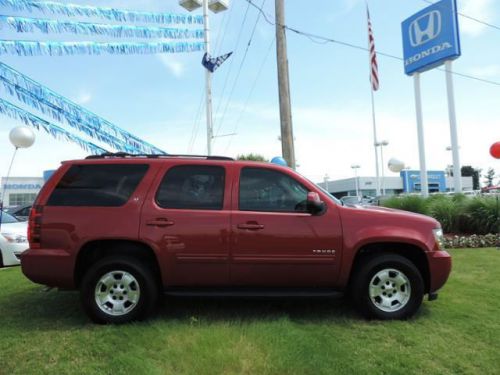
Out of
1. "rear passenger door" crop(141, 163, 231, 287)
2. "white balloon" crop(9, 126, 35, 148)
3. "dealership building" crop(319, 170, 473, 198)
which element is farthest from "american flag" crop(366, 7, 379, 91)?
"dealership building" crop(319, 170, 473, 198)

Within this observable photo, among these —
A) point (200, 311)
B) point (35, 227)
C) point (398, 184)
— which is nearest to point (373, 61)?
point (200, 311)

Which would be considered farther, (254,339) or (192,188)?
(192,188)

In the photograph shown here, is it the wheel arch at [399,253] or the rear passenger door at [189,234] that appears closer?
the rear passenger door at [189,234]

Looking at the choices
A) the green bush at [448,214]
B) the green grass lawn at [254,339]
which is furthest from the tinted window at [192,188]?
the green bush at [448,214]

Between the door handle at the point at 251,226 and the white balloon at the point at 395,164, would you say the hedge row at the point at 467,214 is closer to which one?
the door handle at the point at 251,226

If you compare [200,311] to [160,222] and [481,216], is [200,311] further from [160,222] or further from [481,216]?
[481,216]

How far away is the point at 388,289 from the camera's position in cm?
520

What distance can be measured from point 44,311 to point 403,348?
4235mm

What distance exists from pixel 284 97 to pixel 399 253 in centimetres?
693

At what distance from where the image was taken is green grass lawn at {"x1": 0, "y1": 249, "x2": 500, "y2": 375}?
3.94 m

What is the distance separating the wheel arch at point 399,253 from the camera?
527 cm

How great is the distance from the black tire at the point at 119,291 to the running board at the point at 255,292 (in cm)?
25

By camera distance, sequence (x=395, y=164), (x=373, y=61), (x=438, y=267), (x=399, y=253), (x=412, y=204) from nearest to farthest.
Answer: (x=438, y=267) < (x=399, y=253) < (x=412, y=204) < (x=373, y=61) < (x=395, y=164)

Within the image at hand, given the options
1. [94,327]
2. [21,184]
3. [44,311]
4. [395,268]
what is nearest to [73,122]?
[44,311]
